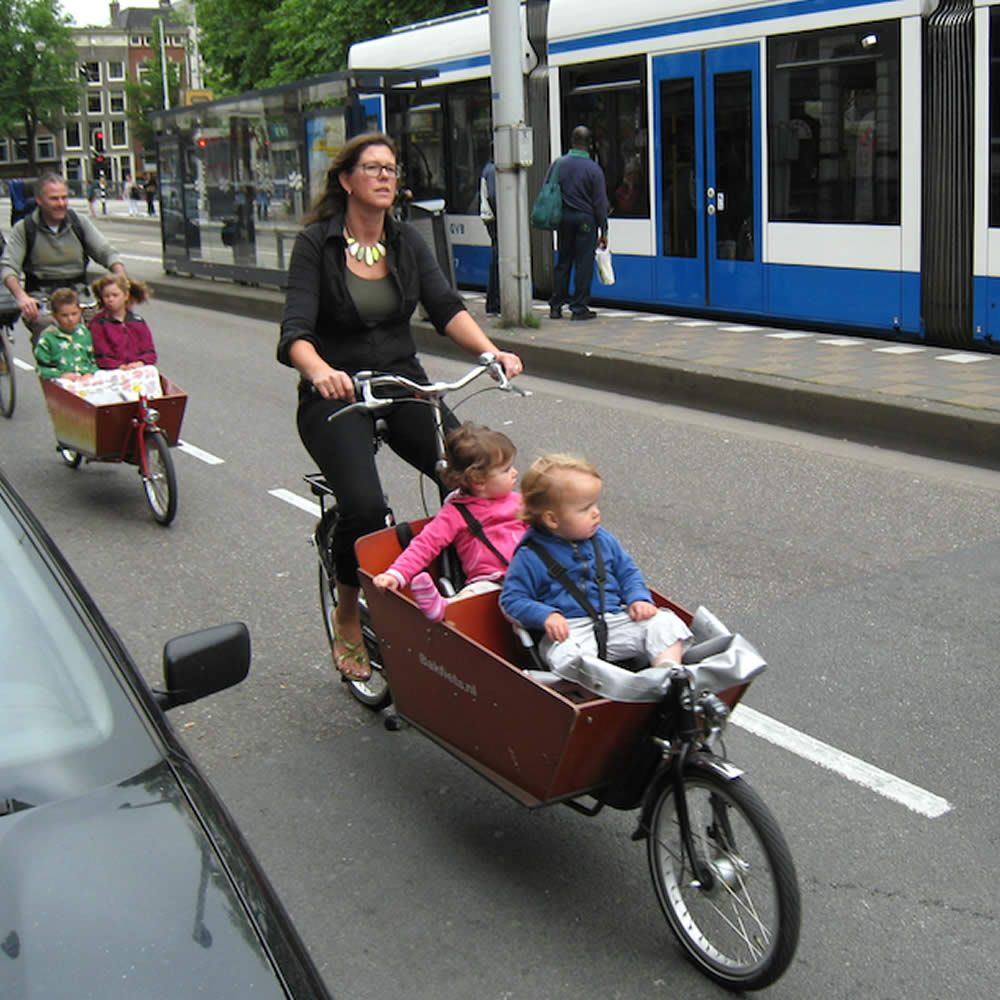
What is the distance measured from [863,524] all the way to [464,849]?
3.80 meters

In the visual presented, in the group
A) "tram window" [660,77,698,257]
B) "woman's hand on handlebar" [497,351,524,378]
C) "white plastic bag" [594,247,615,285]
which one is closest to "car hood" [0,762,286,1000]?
"woman's hand on handlebar" [497,351,524,378]

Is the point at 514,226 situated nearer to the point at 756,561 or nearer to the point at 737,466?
the point at 737,466

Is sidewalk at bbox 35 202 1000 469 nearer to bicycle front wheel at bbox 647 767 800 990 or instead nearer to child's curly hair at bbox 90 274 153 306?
child's curly hair at bbox 90 274 153 306

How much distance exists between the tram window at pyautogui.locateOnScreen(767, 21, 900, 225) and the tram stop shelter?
4.18 metres

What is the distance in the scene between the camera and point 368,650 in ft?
15.5

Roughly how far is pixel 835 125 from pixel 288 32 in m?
24.6

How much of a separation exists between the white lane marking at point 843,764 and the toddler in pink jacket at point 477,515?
3.62 feet

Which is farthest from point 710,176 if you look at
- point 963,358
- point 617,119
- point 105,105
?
point 105,105

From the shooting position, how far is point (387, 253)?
4.70 m

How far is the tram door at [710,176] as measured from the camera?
41.8ft

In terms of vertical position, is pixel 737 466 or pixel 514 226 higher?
pixel 514 226

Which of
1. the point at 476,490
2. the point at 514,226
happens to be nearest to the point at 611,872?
the point at 476,490

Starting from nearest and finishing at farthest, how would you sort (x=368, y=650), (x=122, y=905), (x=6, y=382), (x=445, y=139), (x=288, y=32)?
(x=122, y=905) < (x=368, y=650) < (x=6, y=382) < (x=445, y=139) < (x=288, y=32)

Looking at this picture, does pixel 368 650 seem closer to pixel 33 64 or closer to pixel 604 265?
pixel 604 265
